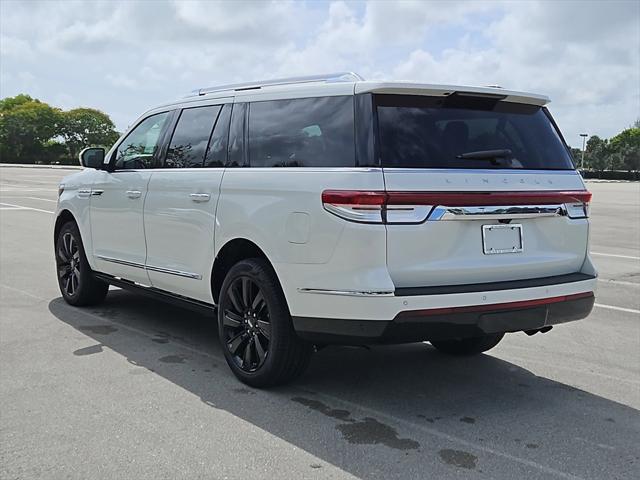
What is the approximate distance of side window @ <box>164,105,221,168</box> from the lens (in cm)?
529

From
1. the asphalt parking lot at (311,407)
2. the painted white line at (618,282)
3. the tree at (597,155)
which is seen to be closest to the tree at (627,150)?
the tree at (597,155)

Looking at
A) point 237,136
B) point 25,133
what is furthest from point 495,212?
point 25,133

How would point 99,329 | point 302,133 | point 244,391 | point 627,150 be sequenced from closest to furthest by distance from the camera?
point 302,133 < point 244,391 < point 99,329 < point 627,150

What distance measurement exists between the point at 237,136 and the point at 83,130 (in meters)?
106

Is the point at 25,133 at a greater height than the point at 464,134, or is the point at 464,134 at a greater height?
the point at 25,133

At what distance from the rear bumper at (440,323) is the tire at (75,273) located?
10.9ft

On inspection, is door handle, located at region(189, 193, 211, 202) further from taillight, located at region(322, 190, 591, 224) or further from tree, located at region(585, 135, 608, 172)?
tree, located at region(585, 135, 608, 172)

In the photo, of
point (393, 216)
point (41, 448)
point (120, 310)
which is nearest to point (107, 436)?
point (41, 448)

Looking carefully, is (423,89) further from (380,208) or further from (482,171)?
(380,208)

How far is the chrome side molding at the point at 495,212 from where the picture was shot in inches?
157

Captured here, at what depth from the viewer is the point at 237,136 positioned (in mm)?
4992

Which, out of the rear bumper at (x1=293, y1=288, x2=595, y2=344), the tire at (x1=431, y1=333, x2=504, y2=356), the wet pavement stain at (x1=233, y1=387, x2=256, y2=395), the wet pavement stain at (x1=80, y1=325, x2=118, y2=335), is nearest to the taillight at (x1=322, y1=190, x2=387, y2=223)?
the rear bumper at (x1=293, y1=288, x2=595, y2=344)

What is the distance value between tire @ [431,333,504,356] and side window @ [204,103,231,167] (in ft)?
6.84

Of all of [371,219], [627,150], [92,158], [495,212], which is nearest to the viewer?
[371,219]
